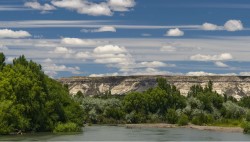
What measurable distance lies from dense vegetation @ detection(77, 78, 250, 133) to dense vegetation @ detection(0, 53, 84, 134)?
4104 centimetres

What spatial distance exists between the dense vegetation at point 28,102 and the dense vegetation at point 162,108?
4104 cm

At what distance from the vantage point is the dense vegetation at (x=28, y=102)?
258 ft

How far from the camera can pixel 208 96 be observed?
137500 mm

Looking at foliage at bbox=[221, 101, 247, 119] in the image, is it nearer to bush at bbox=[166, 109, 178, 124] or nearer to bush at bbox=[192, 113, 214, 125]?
bush at bbox=[192, 113, 214, 125]

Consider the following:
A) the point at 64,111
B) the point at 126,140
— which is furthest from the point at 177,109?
the point at 126,140

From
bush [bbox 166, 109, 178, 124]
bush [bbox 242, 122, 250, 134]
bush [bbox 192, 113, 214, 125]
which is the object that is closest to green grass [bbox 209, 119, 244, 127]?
bush [bbox 192, 113, 214, 125]

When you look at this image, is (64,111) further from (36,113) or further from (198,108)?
(198,108)

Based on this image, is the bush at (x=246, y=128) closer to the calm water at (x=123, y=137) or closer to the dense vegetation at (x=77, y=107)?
the dense vegetation at (x=77, y=107)

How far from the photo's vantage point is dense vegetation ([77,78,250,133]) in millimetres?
131875

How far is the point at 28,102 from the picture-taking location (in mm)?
82562

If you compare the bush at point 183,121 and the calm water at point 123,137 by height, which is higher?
the bush at point 183,121

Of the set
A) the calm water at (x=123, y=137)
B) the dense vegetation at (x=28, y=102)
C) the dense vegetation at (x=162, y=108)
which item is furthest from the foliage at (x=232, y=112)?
the dense vegetation at (x=28, y=102)

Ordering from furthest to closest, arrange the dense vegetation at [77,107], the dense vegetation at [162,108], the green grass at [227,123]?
the dense vegetation at [162,108] → the green grass at [227,123] → the dense vegetation at [77,107]

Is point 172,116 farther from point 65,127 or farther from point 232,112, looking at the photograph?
point 65,127
